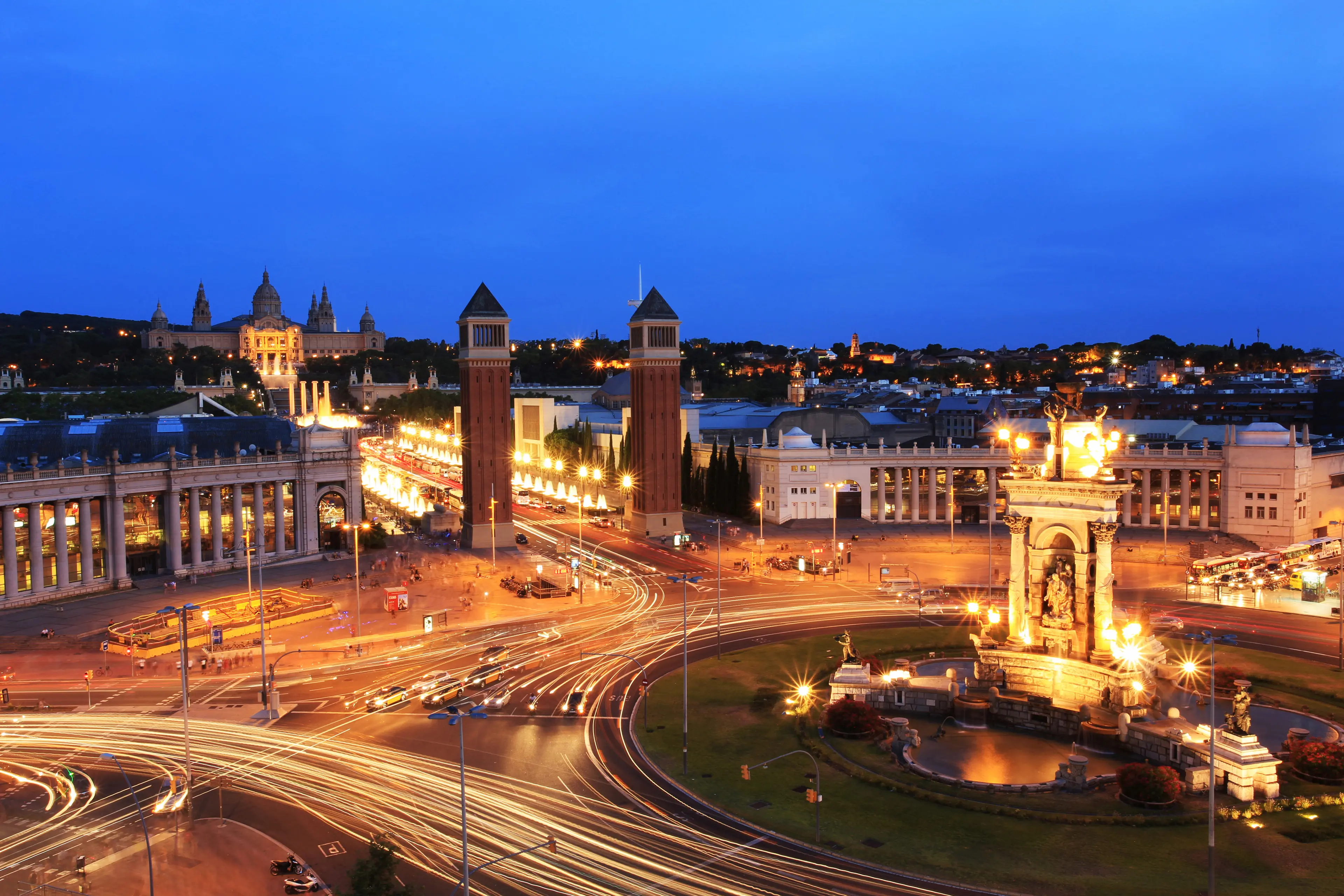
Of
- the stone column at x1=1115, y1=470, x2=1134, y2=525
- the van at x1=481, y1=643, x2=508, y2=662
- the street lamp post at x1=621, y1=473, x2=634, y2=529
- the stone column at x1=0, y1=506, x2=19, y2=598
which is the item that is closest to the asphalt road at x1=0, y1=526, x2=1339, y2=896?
the van at x1=481, y1=643, x2=508, y2=662

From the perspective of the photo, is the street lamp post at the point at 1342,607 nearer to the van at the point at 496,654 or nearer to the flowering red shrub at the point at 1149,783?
the flowering red shrub at the point at 1149,783

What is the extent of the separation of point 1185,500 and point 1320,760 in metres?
76.3

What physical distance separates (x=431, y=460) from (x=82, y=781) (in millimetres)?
155663

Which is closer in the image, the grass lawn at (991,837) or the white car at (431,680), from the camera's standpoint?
the grass lawn at (991,837)

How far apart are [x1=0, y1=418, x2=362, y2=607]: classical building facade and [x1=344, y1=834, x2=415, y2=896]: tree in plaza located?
202ft

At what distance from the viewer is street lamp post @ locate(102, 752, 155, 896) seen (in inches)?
1096

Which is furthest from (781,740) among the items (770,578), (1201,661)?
(770,578)

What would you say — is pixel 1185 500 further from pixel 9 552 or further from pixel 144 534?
Result: pixel 9 552

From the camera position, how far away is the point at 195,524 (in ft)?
286

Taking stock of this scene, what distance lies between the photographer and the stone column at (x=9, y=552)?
7444cm

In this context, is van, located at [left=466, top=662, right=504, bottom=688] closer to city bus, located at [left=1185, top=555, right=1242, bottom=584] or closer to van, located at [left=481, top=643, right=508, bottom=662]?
van, located at [left=481, top=643, right=508, bottom=662]

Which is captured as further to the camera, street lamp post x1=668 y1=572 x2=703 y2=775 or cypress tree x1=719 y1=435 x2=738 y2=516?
cypress tree x1=719 y1=435 x2=738 y2=516

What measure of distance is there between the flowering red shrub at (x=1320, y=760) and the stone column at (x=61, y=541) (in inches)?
3296

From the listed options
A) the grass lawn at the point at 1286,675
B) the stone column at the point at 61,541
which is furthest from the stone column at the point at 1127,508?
the stone column at the point at 61,541
